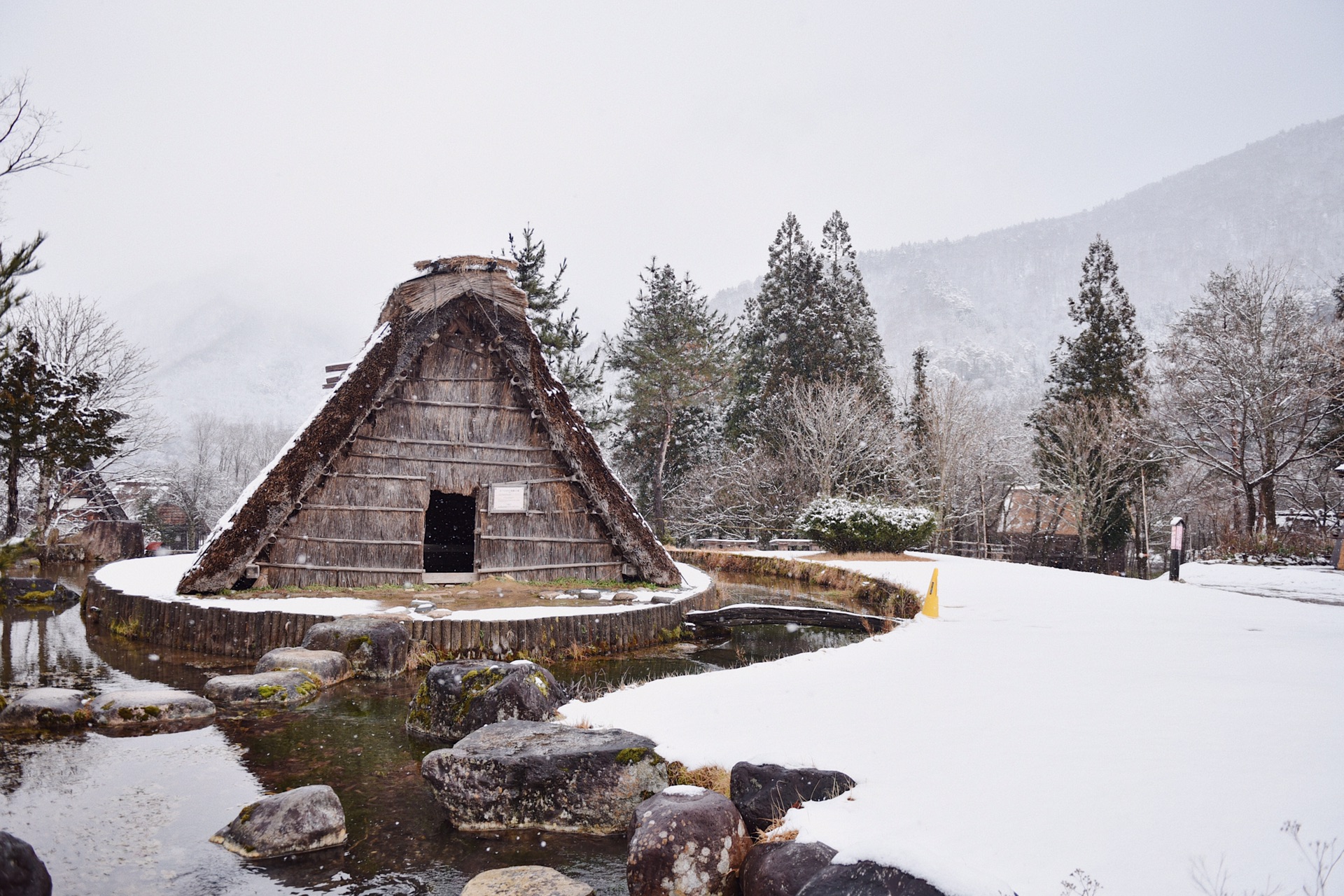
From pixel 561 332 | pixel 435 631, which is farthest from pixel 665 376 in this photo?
pixel 435 631

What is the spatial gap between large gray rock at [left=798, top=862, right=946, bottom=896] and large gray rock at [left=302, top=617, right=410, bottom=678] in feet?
22.4

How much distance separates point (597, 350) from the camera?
32.4 m

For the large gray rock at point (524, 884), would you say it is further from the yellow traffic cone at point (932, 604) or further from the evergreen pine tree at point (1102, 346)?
the evergreen pine tree at point (1102, 346)

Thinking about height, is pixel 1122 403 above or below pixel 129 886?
above

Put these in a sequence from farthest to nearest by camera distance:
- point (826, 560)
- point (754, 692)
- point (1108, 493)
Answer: point (1108, 493)
point (826, 560)
point (754, 692)

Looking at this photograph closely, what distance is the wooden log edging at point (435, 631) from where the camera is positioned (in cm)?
913

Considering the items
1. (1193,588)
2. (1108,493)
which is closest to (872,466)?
(1108,493)

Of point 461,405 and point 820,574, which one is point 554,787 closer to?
point 461,405

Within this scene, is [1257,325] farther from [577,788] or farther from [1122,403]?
[577,788]

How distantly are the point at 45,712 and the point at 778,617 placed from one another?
30.6 ft

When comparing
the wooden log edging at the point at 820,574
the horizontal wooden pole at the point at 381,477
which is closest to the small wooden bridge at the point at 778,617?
the wooden log edging at the point at 820,574

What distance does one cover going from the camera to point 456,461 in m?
12.8

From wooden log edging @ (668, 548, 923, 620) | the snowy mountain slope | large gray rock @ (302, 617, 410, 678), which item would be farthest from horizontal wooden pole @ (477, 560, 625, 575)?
the snowy mountain slope

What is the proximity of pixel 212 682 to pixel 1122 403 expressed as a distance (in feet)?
104
